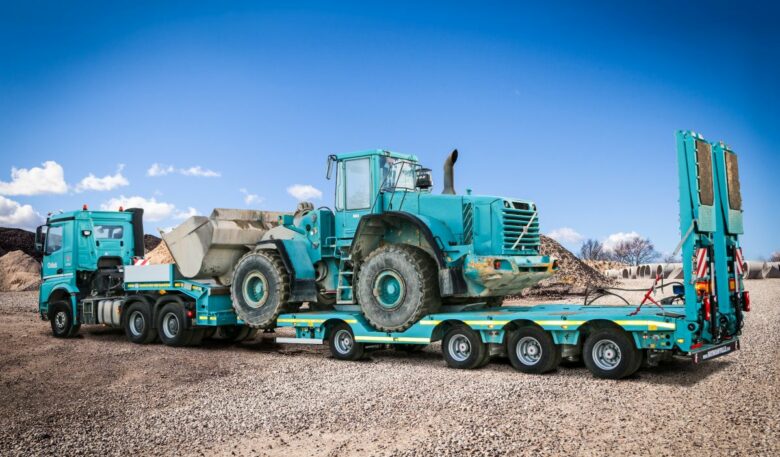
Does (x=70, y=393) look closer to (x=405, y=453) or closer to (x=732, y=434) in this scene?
(x=405, y=453)

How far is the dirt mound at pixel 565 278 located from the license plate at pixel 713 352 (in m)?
15.0

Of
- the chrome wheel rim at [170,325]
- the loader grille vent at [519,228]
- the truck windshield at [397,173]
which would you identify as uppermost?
the truck windshield at [397,173]

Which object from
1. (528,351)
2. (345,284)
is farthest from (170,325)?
(528,351)

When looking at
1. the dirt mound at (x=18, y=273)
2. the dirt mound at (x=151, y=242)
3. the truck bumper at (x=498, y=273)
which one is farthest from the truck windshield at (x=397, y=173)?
the dirt mound at (x=151, y=242)

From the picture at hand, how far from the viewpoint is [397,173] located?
13.9 metres

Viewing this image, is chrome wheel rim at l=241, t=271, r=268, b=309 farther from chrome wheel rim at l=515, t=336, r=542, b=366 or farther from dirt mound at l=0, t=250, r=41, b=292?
dirt mound at l=0, t=250, r=41, b=292

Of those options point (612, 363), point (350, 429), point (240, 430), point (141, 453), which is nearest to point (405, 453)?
point (350, 429)

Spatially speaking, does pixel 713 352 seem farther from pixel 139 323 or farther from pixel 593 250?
pixel 593 250

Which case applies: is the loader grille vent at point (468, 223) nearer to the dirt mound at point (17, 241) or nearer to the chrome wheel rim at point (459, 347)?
the chrome wheel rim at point (459, 347)

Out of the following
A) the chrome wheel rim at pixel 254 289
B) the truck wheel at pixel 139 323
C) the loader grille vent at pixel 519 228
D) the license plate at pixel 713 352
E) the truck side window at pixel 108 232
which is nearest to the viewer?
the license plate at pixel 713 352

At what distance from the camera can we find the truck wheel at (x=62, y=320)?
18.5 metres

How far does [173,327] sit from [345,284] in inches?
192

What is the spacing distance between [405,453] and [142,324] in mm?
11905

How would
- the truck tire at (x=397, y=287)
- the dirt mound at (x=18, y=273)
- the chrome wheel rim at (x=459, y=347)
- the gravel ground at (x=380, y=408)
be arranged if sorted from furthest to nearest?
1. the dirt mound at (x=18, y=273)
2. the truck tire at (x=397, y=287)
3. the chrome wheel rim at (x=459, y=347)
4. the gravel ground at (x=380, y=408)
